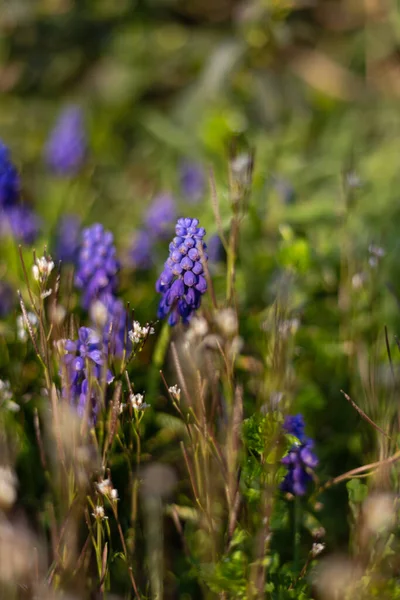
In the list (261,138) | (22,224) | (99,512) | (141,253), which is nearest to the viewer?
(99,512)

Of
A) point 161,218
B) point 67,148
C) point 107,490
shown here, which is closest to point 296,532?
point 107,490

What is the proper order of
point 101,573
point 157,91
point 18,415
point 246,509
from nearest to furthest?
point 101,573
point 246,509
point 18,415
point 157,91

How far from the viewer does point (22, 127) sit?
3822 mm

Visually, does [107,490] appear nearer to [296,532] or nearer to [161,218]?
[296,532]

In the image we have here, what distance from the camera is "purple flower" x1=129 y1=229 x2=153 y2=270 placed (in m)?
2.47

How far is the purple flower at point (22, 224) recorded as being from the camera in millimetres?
2172

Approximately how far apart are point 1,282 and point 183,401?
28.8 inches

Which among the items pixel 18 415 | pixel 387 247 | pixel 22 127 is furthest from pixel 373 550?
pixel 22 127

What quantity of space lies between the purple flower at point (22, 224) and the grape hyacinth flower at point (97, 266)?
39 centimetres

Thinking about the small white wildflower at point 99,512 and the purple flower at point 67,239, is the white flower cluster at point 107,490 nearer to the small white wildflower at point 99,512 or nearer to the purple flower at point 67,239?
the small white wildflower at point 99,512

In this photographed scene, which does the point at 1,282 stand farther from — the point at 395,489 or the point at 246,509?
the point at 395,489

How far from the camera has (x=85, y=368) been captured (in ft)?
4.65

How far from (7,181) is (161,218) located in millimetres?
613

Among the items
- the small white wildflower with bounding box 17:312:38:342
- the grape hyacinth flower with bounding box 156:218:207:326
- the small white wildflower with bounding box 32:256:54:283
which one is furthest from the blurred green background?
the small white wildflower with bounding box 32:256:54:283
